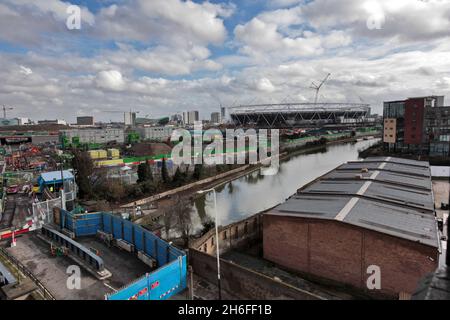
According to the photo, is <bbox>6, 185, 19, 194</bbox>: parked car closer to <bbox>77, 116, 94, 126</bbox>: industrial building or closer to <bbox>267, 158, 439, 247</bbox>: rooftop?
<bbox>267, 158, 439, 247</bbox>: rooftop

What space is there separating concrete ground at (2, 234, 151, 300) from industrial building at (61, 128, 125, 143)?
29.2 m

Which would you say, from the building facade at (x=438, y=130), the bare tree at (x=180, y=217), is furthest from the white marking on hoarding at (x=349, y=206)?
the building facade at (x=438, y=130)

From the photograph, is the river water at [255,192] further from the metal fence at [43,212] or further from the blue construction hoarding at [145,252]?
the metal fence at [43,212]

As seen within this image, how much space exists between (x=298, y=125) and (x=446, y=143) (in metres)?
32.1

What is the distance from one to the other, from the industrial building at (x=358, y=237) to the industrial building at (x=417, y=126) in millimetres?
15808

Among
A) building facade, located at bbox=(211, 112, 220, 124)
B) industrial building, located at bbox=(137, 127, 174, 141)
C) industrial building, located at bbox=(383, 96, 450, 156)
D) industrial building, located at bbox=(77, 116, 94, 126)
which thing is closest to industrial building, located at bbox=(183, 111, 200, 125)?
building facade, located at bbox=(211, 112, 220, 124)

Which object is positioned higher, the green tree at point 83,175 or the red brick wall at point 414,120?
the red brick wall at point 414,120

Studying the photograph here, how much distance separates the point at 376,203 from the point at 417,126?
18.7 m

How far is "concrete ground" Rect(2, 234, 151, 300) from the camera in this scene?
225 inches

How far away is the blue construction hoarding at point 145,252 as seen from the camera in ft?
16.9

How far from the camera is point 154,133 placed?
1688 inches

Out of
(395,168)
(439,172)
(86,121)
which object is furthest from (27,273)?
(86,121)
